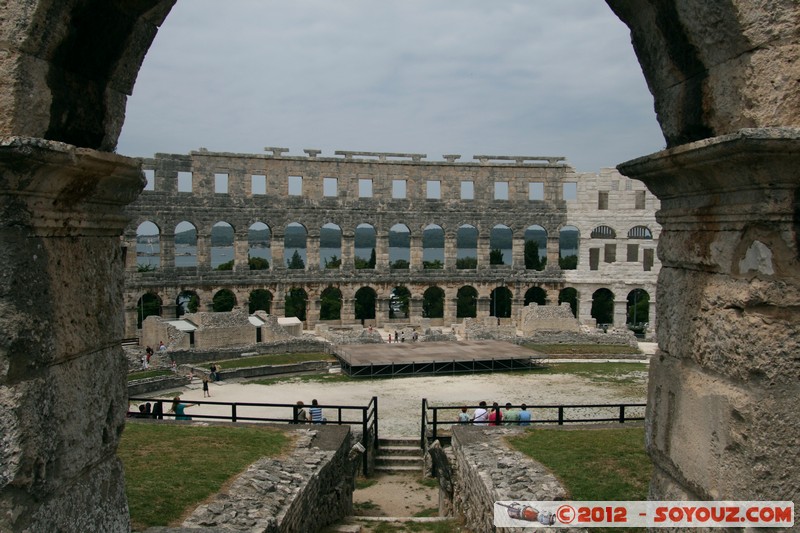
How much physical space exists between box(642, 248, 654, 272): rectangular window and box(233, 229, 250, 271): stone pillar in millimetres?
20252

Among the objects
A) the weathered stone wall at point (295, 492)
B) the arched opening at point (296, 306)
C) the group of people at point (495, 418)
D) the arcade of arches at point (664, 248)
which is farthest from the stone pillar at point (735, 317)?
the arched opening at point (296, 306)

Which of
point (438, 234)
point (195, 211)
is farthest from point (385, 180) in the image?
point (438, 234)

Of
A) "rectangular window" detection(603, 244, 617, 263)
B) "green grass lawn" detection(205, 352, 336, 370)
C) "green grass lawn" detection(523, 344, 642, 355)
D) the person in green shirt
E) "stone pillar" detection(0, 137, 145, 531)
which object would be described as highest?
"rectangular window" detection(603, 244, 617, 263)

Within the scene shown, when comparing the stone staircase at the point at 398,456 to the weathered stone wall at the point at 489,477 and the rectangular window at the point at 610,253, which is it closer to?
the weathered stone wall at the point at 489,477

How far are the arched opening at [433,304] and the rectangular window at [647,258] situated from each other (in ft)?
45.5

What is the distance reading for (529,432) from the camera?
422 inches

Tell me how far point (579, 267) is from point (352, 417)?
22.7m

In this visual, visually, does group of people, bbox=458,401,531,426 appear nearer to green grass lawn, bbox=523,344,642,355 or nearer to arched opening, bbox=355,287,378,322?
green grass lawn, bbox=523,344,642,355

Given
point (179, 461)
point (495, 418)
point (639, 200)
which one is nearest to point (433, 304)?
point (639, 200)

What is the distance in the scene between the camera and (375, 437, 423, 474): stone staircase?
12.6 metres

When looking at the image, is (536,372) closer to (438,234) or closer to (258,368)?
(258,368)

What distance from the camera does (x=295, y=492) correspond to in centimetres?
791

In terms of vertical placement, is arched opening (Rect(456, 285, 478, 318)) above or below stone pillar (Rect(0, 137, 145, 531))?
below

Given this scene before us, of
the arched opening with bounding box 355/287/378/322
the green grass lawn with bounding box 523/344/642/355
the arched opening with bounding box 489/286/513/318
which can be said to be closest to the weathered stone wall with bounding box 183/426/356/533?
the green grass lawn with bounding box 523/344/642/355
